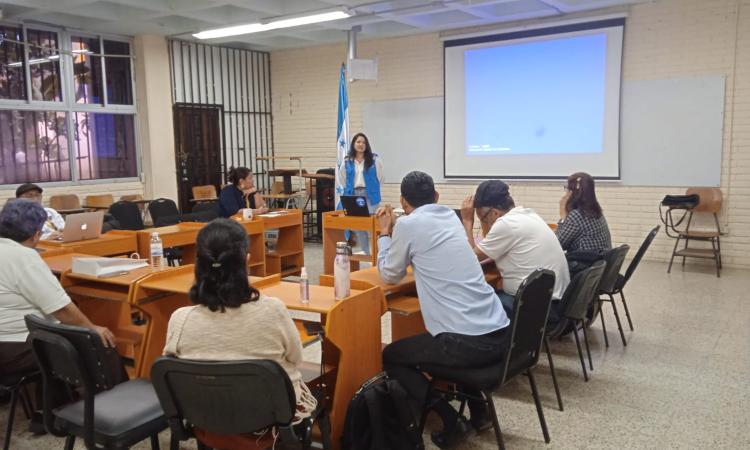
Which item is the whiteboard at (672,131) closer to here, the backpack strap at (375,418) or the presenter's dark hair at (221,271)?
the backpack strap at (375,418)

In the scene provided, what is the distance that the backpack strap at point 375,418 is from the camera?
97.1 inches

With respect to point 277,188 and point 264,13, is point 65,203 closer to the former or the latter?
point 277,188

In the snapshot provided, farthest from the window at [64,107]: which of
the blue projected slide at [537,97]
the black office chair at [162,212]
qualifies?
the blue projected slide at [537,97]

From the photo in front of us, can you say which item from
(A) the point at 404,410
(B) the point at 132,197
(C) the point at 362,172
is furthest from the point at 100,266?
(B) the point at 132,197

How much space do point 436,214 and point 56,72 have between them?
22.3 ft

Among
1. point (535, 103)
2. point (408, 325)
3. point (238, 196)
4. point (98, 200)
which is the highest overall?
point (535, 103)

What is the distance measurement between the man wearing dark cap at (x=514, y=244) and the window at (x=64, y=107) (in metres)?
6.39

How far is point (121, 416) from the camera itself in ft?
7.38

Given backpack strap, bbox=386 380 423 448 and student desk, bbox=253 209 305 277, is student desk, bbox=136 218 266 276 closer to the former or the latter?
student desk, bbox=253 209 305 277

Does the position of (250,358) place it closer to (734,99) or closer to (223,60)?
(734,99)

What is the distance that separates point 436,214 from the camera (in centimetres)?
281

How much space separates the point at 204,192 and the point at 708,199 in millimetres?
6381

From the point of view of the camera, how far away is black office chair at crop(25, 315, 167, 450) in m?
2.16

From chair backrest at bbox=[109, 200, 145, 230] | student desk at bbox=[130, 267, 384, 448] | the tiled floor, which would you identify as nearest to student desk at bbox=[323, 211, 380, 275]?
the tiled floor
